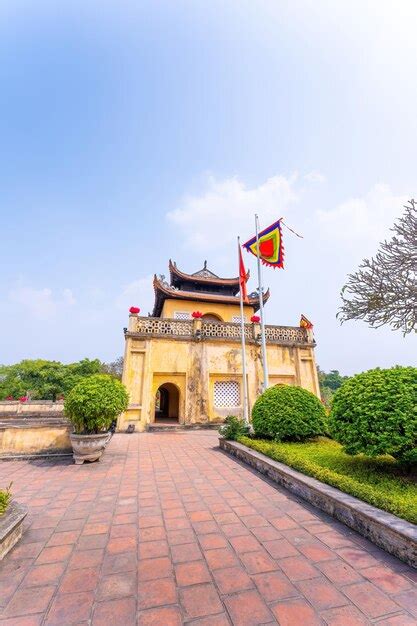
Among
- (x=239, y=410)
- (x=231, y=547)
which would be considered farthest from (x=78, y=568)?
(x=239, y=410)

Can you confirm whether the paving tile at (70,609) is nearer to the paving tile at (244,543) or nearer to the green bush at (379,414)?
the paving tile at (244,543)

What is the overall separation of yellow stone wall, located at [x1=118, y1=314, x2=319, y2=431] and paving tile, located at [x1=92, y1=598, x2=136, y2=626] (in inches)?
442

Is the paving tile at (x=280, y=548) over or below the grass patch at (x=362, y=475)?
below

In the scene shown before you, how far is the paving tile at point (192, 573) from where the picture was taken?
2.61 metres

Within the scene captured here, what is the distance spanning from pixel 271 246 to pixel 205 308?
9.03 m

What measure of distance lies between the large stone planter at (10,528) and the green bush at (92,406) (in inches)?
135

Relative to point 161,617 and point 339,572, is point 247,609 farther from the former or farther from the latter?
point 339,572

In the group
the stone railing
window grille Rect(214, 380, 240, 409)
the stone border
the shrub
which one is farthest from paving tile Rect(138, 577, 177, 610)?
window grille Rect(214, 380, 240, 409)

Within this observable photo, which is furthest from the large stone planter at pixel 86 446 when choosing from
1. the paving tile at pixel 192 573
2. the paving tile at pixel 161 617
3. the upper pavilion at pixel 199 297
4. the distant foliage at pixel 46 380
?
the distant foliage at pixel 46 380

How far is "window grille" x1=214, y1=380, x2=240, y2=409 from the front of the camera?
1504 cm

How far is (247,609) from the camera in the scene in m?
2.26

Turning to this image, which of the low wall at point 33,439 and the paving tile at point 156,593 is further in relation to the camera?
the low wall at point 33,439

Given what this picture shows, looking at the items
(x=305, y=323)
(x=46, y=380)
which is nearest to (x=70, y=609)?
(x=305, y=323)

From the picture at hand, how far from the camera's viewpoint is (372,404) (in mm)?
4711
